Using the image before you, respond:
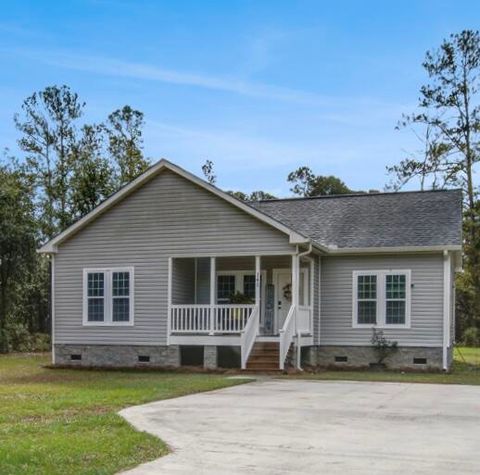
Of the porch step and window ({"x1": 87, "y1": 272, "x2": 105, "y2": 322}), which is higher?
window ({"x1": 87, "y1": 272, "x2": 105, "y2": 322})

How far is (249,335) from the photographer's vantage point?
19.2m

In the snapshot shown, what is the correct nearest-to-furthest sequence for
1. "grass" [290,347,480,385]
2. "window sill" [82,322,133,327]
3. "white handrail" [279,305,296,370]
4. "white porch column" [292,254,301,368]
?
"grass" [290,347,480,385] → "white handrail" [279,305,296,370] → "white porch column" [292,254,301,368] → "window sill" [82,322,133,327]

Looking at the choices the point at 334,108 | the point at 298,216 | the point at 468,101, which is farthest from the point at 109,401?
the point at 468,101

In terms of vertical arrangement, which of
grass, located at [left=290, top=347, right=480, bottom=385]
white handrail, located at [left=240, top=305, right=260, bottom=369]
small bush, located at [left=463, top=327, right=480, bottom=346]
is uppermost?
white handrail, located at [left=240, top=305, right=260, bottom=369]

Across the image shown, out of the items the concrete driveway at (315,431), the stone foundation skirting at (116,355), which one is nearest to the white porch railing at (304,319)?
the stone foundation skirting at (116,355)

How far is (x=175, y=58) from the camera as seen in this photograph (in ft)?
53.6

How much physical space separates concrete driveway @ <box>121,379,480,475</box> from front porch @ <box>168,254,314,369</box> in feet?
17.2

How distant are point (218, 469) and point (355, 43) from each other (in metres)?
11.1

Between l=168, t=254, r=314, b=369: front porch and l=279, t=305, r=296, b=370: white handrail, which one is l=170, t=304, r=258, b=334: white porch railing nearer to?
l=168, t=254, r=314, b=369: front porch

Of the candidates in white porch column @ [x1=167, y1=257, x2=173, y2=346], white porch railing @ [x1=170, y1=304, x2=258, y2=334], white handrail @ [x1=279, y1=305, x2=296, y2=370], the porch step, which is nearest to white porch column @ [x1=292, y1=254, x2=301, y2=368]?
white handrail @ [x1=279, y1=305, x2=296, y2=370]

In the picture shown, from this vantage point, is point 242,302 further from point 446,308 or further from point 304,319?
point 446,308

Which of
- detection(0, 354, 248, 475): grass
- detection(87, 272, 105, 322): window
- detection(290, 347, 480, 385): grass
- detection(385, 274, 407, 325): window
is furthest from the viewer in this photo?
detection(87, 272, 105, 322): window

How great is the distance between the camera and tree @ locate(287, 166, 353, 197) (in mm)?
49500

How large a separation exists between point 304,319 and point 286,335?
58.8 inches
